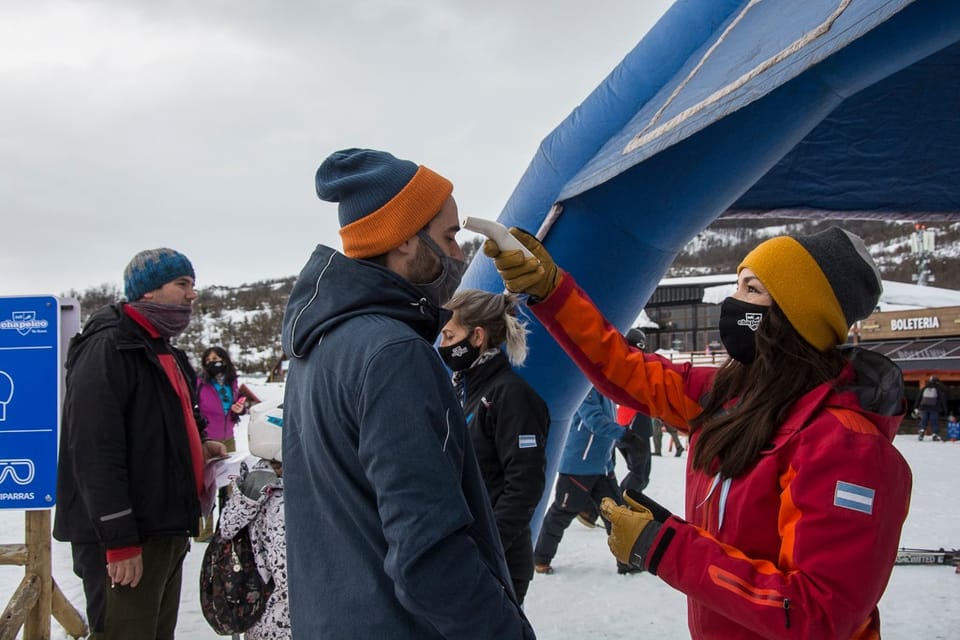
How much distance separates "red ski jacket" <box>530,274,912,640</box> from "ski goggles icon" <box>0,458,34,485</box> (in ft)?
10.9

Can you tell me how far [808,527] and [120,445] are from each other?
2323 mm

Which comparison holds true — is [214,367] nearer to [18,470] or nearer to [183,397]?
[18,470]

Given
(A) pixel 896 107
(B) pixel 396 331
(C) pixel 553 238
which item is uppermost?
(A) pixel 896 107

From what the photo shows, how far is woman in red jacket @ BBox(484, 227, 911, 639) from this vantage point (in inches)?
58.5

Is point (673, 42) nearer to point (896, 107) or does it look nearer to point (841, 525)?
point (896, 107)

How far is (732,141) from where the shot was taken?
9.46ft

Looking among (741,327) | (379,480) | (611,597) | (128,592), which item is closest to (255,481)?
(128,592)

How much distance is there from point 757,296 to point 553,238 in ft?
5.46

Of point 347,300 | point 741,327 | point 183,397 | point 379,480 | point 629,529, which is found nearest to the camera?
point 379,480

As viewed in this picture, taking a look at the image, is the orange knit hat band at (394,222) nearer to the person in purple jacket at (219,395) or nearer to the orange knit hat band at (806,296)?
the orange knit hat band at (806,296)

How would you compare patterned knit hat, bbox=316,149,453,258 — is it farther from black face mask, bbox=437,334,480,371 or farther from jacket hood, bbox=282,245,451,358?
black face mask, bbox=437,334,480,371

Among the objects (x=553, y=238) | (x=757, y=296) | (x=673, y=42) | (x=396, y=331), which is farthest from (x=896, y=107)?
(x=396, y=331)

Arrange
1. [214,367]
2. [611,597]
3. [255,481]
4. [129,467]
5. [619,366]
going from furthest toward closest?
[214,367], [611,597], [129,467], [255,481], [619,366]

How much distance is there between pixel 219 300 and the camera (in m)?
92.1
